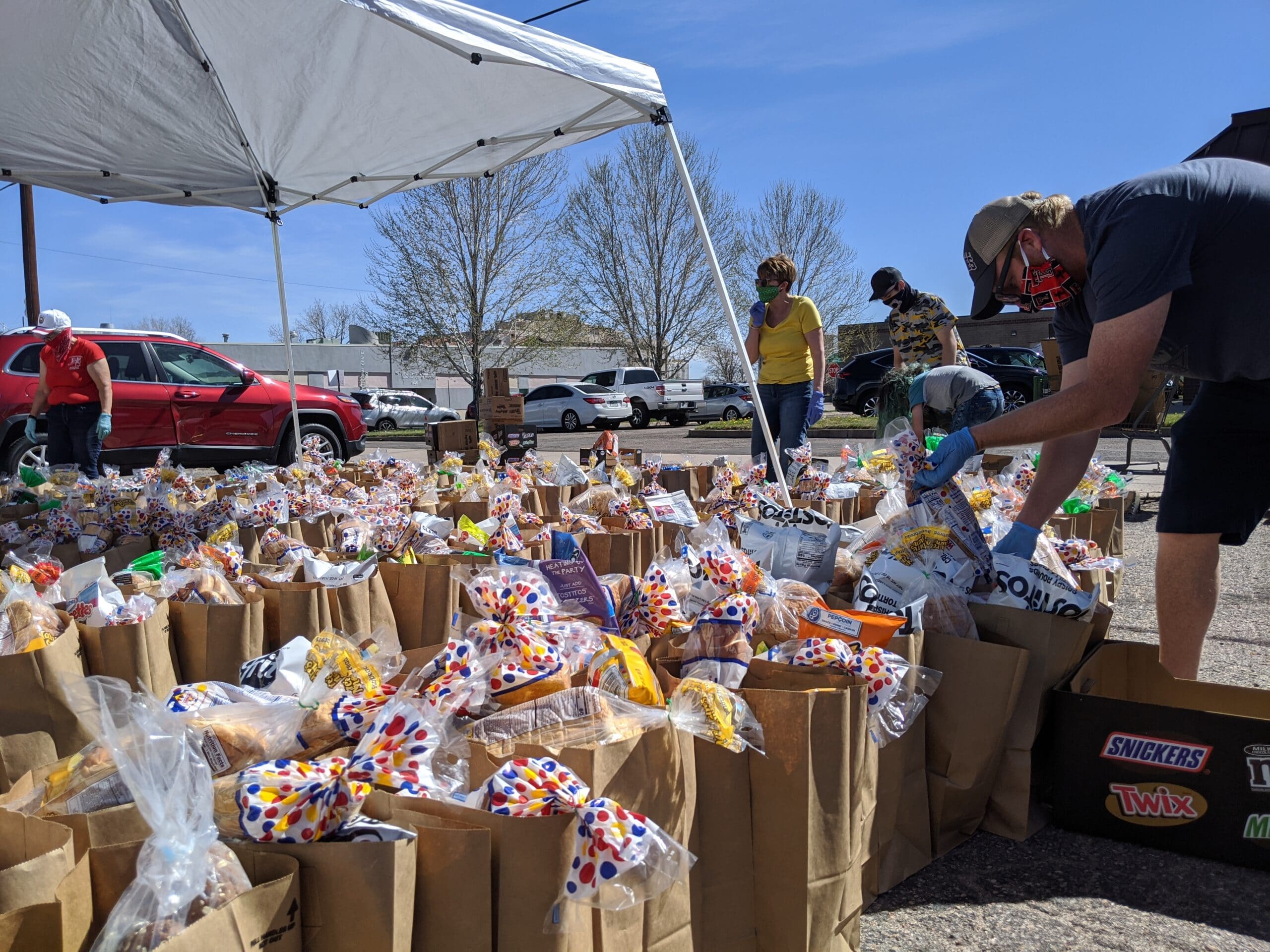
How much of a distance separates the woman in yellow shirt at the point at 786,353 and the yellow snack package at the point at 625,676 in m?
3.68

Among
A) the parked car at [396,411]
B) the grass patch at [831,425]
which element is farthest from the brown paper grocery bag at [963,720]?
the parked car at [396,411]

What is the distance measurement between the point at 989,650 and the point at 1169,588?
0.82m

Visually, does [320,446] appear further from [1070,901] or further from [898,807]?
[1070,901]

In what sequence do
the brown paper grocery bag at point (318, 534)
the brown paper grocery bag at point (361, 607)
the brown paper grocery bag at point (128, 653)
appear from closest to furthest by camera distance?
1. the brown paper grocery bag at point (128, 653)
2. the brown paper grocery bag at point (361, 607)
3. the brown paper grocery bag at point (318, 534)

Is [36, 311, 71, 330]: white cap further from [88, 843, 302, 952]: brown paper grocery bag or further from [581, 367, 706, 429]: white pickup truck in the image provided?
[581, 367, 706, 429]: white pickup truck

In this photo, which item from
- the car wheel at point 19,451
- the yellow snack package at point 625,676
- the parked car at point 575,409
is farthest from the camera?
the parked car at point 575,409

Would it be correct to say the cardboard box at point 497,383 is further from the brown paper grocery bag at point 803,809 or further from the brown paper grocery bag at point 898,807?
the brown paper grocery bag at point 803,809

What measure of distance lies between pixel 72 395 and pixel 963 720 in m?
6.14

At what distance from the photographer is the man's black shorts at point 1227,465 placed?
2.16 metres

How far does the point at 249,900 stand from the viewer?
0.91 meters

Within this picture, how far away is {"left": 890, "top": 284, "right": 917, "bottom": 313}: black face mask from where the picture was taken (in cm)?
500

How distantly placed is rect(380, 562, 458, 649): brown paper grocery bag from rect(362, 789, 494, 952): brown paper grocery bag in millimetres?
1278

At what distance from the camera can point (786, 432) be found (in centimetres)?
538

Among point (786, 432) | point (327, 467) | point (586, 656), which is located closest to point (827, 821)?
point (586, 656)
